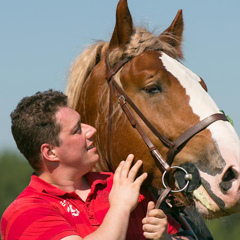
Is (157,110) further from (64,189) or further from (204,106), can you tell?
(64,189)

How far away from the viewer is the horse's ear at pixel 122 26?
11.6 feet

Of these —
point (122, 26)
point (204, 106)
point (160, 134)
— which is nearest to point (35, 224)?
point (160, 134)

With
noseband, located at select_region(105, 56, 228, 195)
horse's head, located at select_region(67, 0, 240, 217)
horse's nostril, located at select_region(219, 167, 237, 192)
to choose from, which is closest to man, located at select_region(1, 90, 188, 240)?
noseband, located at select_region(105, 56, 228, 195)

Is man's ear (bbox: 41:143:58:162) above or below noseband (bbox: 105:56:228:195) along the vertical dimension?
above

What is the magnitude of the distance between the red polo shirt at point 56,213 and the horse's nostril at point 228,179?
0.57 m

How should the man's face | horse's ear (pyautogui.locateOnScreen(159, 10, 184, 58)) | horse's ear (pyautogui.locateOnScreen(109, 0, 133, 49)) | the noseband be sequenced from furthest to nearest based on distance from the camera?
horse's ear (pyautogui.locateOnScreen(159, 10, 184, 58))
horse's ear (pyautogui.locateOnScreen(109, 0, 133, 49))
the noseband
the man's face

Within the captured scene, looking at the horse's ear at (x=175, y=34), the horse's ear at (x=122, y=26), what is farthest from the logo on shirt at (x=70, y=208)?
the horse's ear at (x=175, y=34)

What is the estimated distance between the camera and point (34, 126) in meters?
2.91

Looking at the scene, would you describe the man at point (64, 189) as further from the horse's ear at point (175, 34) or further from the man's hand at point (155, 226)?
the horse's ear at point (175, 34)

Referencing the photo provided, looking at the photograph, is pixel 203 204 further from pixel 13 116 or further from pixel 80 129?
pixel 13 116

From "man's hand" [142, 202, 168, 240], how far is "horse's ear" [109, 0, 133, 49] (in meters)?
1.39

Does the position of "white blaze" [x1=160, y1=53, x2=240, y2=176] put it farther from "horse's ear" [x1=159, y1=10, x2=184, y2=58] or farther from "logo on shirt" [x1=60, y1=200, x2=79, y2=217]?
"logo on shirt" [x1=60, y1=200, x2=79, y2=217]

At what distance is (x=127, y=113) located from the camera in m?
3.37

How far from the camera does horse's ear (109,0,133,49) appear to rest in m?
3.53
